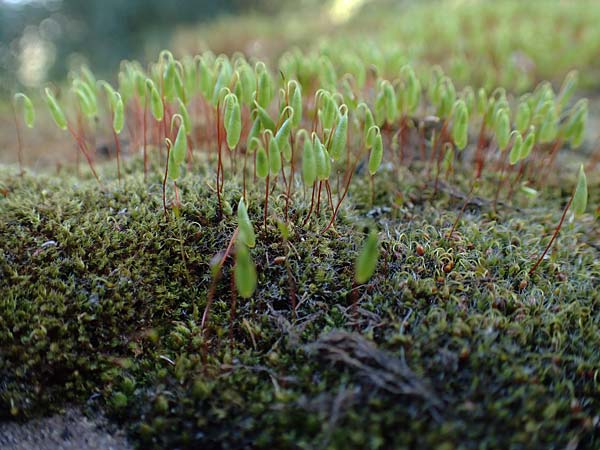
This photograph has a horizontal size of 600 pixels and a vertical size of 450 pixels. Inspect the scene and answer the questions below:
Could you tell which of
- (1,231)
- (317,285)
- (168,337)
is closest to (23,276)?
(1,231)

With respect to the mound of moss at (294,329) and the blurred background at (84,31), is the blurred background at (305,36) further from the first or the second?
the mound of moss at (294,329)

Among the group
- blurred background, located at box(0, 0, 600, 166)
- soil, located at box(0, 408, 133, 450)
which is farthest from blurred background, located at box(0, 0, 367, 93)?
soil, located at box(0, 408, 133, 450)

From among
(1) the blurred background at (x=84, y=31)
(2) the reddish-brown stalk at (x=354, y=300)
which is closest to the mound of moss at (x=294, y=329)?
(2) the reddish-brown stalk at (x=354, y=300)

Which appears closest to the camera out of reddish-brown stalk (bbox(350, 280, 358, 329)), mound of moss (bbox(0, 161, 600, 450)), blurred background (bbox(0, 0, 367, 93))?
mound of moss (bbox(0, 161, 600, 450))

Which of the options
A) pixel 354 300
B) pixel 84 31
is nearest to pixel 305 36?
pixel 84 31

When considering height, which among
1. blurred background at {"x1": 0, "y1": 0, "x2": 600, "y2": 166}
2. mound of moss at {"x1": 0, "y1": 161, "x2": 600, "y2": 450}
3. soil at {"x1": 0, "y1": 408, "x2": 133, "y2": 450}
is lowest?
soil at {"x1": 0, "y1": 408, "x2": 133, "y2": 450}

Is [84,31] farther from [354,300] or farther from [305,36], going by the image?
[354,300]

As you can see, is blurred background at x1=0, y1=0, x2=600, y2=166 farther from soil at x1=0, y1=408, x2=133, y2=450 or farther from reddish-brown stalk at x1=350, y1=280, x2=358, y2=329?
soil at x1=0, y1=408, x2=133, y2=450

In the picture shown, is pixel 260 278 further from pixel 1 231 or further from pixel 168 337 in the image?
pixel 1 231
